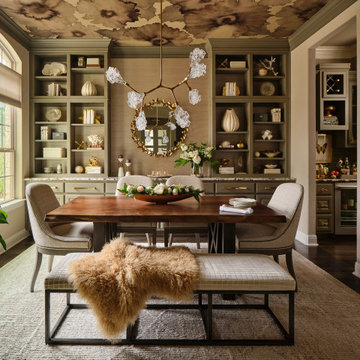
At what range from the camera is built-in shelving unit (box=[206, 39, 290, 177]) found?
496cm

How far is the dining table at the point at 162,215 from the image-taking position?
2.28m

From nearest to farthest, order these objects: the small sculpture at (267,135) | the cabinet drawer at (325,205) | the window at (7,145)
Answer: the window at (7,145) < the cabinet drawer at (325,205) < the small sculpture at (267,135)

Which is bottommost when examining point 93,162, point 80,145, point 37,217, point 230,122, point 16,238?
point 16,238

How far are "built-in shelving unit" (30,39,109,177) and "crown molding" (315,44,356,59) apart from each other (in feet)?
10.7

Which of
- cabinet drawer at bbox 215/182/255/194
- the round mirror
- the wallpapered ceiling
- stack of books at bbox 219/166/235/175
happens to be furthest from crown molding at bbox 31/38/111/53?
cabinet drawer at bbox 215/182/255/194

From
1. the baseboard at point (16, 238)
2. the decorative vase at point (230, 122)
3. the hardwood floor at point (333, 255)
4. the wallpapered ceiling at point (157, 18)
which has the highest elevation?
the wallpapered ceiling at point (157, 18)

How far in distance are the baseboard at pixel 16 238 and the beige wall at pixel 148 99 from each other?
1.53 metres

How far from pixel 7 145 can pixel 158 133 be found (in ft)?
7.10

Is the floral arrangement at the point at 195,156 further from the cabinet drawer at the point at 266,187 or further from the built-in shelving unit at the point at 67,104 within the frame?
the built-in shelving unit at the point at 67,104

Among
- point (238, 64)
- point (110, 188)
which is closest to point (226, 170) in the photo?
point (238, 64)

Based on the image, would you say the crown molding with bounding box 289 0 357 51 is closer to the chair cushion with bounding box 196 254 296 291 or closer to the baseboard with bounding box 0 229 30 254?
the chair cushion with bounding box 196 254 296 291

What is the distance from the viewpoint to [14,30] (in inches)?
172

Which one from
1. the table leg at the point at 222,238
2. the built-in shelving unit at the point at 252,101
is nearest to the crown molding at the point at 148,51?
the built-in shelving unit at the point at 252,101

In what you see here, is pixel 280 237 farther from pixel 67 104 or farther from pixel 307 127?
pixel 67 104
